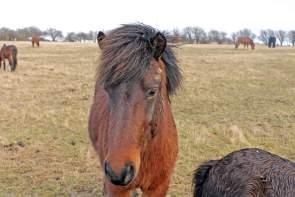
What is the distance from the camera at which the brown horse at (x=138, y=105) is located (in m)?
2.71

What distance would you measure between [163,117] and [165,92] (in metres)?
0.21

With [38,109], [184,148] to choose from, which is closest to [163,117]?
[184,148]

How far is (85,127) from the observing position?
9195mm

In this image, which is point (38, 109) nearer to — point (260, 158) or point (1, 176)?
point (1, 176)

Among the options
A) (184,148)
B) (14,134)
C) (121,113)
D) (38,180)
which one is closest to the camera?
(121,113)

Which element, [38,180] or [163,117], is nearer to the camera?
[163,117]

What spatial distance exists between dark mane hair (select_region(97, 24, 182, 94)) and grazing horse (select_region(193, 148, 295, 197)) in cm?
99

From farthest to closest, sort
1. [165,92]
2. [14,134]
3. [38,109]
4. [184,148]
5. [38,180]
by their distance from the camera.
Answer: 1. [38,109]
2. [14,134]
3. [184,148]
4. [38,180]
5. [165,92]

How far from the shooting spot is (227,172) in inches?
123

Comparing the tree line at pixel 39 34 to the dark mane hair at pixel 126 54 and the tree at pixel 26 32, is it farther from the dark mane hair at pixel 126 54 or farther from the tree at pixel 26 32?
the dark mane hair at pixel 126 54

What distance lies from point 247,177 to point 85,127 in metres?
6.53

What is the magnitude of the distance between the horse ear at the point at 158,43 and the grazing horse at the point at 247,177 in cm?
99

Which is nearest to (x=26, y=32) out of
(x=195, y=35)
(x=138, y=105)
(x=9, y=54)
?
(x=195, y=35)

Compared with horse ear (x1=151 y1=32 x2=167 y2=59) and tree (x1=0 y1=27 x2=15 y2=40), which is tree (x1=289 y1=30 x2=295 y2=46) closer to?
tree (x1=0 y1=27 x2=15 y2=40)
